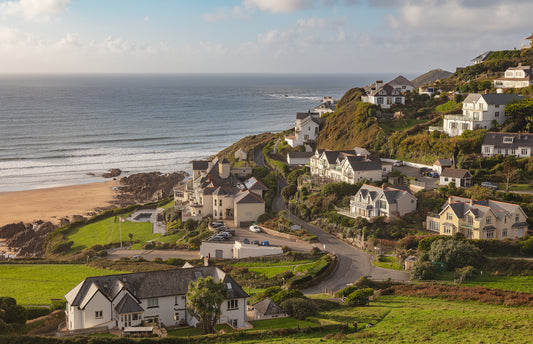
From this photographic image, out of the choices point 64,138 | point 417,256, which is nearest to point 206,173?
point 417,256

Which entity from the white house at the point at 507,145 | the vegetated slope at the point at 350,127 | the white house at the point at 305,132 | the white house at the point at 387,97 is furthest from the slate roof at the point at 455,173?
the white house at the point at 305,132

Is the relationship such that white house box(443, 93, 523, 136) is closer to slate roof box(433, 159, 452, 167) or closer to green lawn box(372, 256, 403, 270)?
slate roof box(433, 159, 452, 167)

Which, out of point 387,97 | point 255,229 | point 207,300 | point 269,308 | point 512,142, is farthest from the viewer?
point 387,97

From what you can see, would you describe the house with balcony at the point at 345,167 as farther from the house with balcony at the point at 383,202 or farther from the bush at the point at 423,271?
the bush at the point at 423,271

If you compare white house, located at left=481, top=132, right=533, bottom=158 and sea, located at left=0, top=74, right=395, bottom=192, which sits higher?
white house, located at left=481, top=132, right=533, bottom=158

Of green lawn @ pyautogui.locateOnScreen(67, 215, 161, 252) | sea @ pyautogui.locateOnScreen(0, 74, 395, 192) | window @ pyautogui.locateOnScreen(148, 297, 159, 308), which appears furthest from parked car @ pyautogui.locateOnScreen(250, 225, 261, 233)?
sea @ pyautogui.locateOnScreen(0, 74, 395, 192)

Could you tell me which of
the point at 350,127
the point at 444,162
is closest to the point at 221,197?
the point at 444,162

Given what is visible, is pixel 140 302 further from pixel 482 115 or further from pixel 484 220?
pixel 482 115
